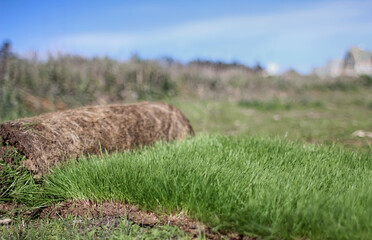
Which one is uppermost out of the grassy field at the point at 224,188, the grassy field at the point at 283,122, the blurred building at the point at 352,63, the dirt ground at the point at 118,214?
the blurred building at the point at 352,63

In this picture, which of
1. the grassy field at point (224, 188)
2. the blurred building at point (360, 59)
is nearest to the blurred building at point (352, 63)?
the blurred building at point (360, 59)

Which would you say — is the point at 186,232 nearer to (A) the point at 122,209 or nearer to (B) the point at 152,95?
(A) the point at 122,209

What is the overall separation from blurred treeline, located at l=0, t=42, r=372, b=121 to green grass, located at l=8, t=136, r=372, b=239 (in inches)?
119

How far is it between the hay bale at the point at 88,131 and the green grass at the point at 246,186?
0.87ft

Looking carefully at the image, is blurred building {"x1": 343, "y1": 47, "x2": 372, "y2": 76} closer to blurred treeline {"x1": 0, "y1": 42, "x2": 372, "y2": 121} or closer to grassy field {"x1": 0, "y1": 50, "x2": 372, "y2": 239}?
blurred treeline {"x1": 0, "y1": 42, "x2": 372, "y2": 121}

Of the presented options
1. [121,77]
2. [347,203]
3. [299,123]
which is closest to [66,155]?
[347,203]

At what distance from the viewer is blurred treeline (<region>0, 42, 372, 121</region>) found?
24.1 feet

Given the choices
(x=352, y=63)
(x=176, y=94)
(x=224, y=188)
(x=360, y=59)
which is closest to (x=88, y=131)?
(x=224, y=188)

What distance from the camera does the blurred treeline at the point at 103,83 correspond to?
7.35 metres

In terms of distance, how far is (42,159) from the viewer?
3264 millimetres

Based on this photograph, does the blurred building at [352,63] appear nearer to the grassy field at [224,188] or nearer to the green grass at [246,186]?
the grassy field at [224,188]

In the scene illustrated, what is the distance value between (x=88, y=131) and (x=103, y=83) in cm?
648

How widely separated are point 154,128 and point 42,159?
1653mm

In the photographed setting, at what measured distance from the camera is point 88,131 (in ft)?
12.4
